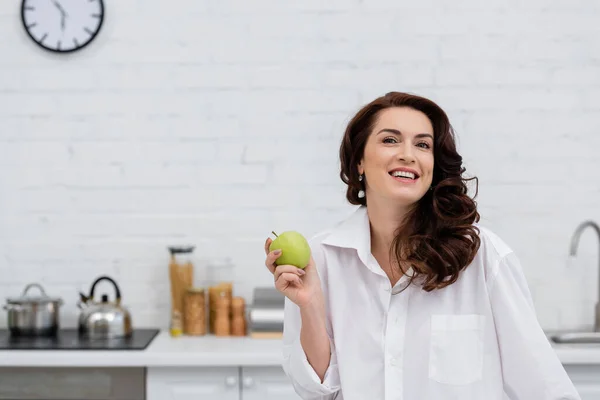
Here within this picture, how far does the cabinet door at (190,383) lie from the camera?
249 cm

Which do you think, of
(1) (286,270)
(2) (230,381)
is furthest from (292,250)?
(2) (230,381)

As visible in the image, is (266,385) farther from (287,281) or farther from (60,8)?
(60,8)

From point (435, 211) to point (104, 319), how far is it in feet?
4.96

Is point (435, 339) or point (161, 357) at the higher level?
point (435, 339)

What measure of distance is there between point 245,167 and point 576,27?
1500 mm

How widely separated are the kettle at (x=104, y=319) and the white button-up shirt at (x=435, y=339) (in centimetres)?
118

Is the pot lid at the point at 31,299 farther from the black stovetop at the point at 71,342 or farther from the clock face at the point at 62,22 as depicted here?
the clock face at the point at 62,22

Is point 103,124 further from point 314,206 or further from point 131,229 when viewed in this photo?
point 314,206

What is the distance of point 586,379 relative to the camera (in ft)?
8.19

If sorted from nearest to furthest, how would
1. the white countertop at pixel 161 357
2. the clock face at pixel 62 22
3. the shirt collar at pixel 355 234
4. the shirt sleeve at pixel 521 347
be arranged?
the shirt sleeve at pixel 521 347, the shirt collar at pixel 355 234, the white countertop at pixel 161 357, the clock face at pixel 62 22

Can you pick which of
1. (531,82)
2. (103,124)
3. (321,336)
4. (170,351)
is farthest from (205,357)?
(531,82)

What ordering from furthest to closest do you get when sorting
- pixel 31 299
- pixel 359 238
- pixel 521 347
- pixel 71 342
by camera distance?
pixel 31 299 < pixel 71 342 < pixel 359 238 < pixel 521 347

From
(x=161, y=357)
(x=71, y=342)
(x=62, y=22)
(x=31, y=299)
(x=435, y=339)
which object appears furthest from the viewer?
(x=62, y=22)

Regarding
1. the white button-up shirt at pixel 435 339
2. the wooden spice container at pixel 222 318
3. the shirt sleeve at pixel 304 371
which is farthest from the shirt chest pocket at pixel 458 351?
the wooden spice container at pixel 222 318
